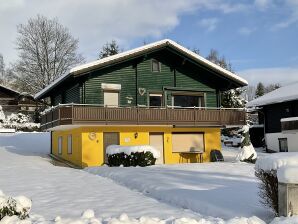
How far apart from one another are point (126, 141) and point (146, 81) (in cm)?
460

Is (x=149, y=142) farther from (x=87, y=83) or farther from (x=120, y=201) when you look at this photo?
(x=120, y=201)

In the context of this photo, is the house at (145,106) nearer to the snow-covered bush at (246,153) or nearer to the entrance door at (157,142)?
the entrance door at (157,142)

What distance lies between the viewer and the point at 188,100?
100ft

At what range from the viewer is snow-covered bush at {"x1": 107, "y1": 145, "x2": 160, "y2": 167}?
22062 mm

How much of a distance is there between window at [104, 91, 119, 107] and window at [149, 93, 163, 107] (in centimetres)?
258

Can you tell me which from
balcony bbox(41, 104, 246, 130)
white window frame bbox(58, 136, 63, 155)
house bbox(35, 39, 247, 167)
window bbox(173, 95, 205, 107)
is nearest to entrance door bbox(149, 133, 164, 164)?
house bbox(35, 39, 247, 167)

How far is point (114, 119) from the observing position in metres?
25.6

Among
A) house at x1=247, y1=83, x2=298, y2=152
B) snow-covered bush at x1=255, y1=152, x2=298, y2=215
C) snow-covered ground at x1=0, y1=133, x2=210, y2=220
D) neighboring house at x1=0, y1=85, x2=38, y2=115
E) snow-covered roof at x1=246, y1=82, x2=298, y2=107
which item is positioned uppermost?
neighboring house at x1=0, y1=85, x2=38, y2=115

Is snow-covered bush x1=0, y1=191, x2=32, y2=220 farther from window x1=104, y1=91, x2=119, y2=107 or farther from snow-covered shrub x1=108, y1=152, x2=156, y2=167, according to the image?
window x1=104, y1=91, x2=119, y2=107

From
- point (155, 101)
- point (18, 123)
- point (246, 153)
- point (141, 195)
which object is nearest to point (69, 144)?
point (155, 101)

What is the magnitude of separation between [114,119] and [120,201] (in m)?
13.7

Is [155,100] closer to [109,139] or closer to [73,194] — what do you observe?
[109,139]

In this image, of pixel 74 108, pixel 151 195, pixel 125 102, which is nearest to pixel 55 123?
pixel 74 108

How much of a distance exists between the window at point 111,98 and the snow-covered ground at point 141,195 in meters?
7.30
